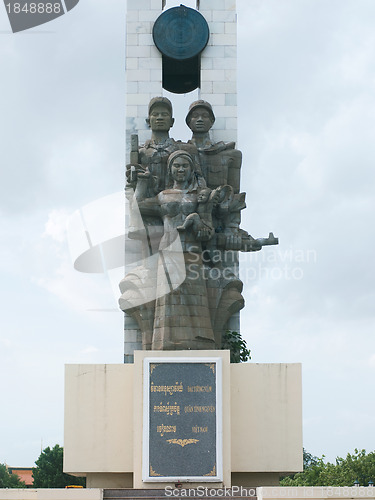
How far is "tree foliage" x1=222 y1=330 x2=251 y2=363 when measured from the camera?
1276cm

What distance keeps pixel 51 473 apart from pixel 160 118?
14400 millimetres

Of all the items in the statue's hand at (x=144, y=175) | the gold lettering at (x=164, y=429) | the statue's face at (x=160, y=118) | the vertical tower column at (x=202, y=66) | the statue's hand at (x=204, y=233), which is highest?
the vertical tower column at (x=202, y=66)

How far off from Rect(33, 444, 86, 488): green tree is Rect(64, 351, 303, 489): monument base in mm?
13208

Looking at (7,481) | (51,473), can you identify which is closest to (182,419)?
(51,473)

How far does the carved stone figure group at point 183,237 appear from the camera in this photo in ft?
39.3

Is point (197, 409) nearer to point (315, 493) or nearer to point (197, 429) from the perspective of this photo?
point (197, 429)

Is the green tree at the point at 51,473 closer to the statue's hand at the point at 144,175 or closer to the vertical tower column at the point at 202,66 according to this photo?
the vertical tower column at the point at 202,66

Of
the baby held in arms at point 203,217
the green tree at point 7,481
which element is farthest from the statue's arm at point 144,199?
the green tree at point 7,481

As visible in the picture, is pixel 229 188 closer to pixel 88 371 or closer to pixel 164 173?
pixel 164 173

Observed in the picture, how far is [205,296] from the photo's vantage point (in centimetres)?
1223

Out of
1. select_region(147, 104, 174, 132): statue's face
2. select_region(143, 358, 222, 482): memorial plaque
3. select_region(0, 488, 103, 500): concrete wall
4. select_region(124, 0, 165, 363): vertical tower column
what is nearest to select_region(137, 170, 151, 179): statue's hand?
select_region(147, 104, 174, 132): statue's face

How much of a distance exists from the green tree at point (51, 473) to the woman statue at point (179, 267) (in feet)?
43.8

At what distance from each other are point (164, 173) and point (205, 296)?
222 cm

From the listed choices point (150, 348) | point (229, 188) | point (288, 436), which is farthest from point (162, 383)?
point (229, 188)
